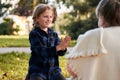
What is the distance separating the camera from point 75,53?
8.83 feet

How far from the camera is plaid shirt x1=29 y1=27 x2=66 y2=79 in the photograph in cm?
429

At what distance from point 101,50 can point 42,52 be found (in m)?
1.73

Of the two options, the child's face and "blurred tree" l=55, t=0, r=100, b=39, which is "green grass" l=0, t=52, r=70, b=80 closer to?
the child's face

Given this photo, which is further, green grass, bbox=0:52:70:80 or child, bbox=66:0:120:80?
green grass, bbox=0:52:70:80

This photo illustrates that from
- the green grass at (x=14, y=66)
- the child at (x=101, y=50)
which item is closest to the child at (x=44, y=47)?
the child at (x=101, y=50)

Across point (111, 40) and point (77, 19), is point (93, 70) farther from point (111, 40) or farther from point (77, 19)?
point (77, 19)

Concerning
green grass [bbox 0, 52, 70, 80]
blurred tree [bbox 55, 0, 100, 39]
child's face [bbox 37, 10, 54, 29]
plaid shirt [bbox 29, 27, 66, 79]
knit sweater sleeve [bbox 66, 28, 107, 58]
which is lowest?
blurred tree [bbox 55, 0, 100, 39]

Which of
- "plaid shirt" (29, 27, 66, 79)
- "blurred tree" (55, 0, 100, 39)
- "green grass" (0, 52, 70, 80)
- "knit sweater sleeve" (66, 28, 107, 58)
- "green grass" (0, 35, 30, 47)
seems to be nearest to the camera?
"knit sweater sleeve" (66, 28, 107, 58)

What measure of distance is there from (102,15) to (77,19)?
95.1ft

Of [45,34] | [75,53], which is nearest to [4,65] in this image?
[45,34]

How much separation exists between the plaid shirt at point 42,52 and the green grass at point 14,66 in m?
3.42

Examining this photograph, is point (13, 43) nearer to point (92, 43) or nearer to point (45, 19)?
point (45, 19)

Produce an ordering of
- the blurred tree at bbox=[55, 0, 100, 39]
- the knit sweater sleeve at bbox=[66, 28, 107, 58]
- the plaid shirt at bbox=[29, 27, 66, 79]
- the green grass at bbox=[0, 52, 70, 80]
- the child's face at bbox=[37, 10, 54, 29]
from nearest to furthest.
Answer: the knit sweater sleeve at bbox=[66, 28, 107, 58], the plaid shirt at bbox=[29, 27, 66, 79], the child's face at bbox=[37, 10, 54, 29], the green grass at bbox=[0, 52, 70, 80], the blurred tree at bbox=[55, 0, 100, 39]

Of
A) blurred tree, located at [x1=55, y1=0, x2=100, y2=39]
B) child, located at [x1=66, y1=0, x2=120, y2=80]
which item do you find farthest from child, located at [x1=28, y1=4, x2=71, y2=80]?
blurred tree, located at [x1=55, y1=0, x2=100, y2=39]
